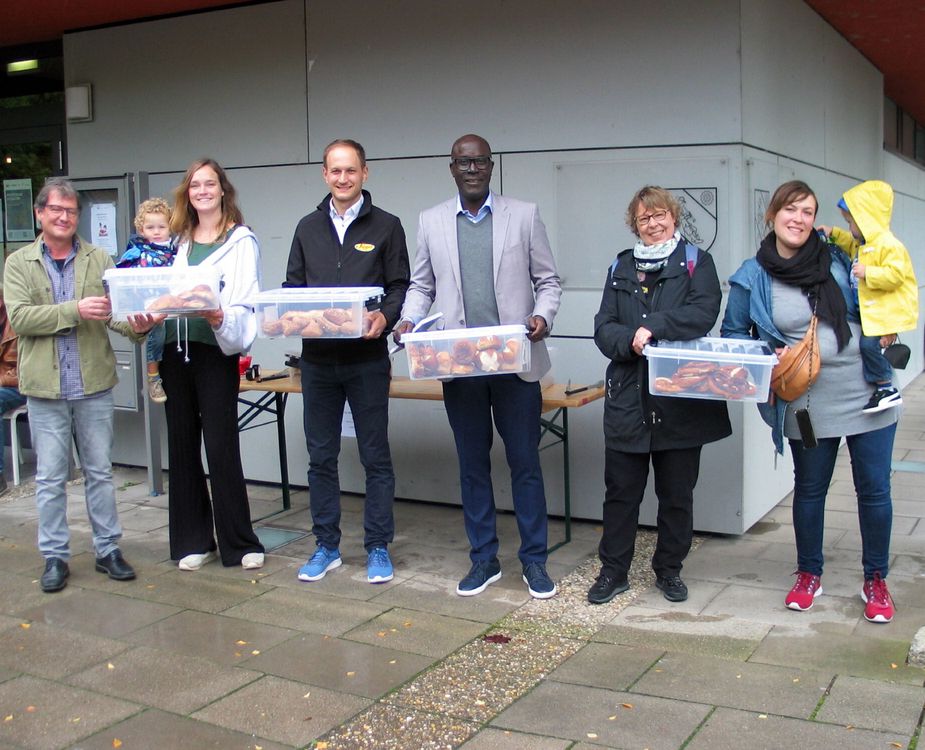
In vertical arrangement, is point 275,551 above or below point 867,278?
below

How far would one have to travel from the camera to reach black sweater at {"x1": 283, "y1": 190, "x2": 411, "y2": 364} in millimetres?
4930

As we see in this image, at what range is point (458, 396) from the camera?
16.0ft

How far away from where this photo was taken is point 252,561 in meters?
5.37

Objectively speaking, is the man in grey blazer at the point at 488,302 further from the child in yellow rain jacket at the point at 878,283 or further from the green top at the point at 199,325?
the child in yellow rain jacket at the point at 878,283

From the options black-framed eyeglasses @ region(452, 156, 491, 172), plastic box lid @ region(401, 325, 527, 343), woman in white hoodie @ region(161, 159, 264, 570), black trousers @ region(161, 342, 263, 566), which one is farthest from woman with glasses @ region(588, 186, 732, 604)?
black trousers @ region(161, 342, 263, 566)

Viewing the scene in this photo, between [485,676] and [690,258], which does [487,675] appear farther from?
[690,258]

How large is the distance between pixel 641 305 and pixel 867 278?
3.03ft

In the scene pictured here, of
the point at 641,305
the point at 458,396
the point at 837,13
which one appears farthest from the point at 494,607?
the point at 837,13

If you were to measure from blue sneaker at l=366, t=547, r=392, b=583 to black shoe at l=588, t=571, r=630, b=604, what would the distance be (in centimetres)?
100

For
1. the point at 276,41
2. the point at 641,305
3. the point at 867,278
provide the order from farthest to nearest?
the point at 276,41 → the point at 641,305 → the point at 867,278

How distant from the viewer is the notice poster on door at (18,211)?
8.65 metres

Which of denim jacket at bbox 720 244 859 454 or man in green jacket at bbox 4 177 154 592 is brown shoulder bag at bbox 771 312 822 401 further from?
man in green jacket at bbox 4 177 154 592

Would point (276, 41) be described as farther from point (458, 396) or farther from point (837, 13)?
point (837, 13)

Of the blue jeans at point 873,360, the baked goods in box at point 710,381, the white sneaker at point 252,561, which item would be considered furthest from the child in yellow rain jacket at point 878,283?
the white sneaker at point 252,561
